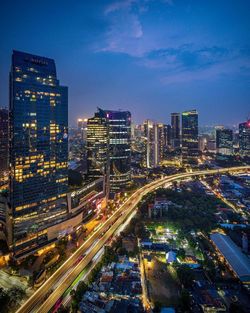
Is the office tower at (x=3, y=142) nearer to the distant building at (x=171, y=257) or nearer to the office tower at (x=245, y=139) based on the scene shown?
the distant building at (x=171, y=257)

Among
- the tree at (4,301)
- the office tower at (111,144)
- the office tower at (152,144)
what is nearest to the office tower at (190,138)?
the office tower at (152,144)

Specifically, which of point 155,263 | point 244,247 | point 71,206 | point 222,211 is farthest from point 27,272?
point 222,211

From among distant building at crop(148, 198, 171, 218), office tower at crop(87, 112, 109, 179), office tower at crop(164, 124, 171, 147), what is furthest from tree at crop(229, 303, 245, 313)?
office tower at crop(164, 124, 171, 147)

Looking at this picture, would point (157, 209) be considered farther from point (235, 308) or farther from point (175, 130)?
point (175, 130)

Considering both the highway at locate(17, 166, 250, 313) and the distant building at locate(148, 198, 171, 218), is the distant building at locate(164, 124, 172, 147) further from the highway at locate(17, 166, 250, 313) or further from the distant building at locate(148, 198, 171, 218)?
the distant building at locate(148, 198, 171, 218)

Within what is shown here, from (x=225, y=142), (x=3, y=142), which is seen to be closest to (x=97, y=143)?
(x=3, y=142)

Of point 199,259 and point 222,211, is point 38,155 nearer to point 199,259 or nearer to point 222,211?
point 199,259
